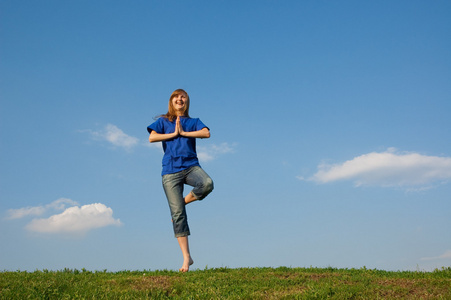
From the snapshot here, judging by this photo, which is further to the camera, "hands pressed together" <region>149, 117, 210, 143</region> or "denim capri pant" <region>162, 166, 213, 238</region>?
"hands pressed together" <region>149, 117, 210, 143</region>

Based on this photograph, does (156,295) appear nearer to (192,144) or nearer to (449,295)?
(192,144)

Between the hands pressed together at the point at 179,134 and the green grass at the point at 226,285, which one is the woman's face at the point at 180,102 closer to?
Answer: the hands pressed together at the point at 179,134

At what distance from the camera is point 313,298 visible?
7336 mm

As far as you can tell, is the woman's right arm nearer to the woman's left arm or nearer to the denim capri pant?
the woman's left arm

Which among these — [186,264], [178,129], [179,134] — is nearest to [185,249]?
[186,264]

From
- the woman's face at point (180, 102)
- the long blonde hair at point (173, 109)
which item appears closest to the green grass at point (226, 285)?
the long blonde hair at point (173, 109)

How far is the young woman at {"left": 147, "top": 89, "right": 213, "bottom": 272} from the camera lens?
32.2 feet

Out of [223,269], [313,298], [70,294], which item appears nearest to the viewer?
[313,298]

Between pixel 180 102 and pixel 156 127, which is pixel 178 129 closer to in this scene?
pixel 156 127

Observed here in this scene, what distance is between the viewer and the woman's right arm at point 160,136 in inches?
397

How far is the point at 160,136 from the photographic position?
399 inches

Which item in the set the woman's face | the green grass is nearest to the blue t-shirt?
the woman's face

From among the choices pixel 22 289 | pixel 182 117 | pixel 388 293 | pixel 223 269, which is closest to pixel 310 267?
pixel 223 269

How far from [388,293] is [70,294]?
221 inches
